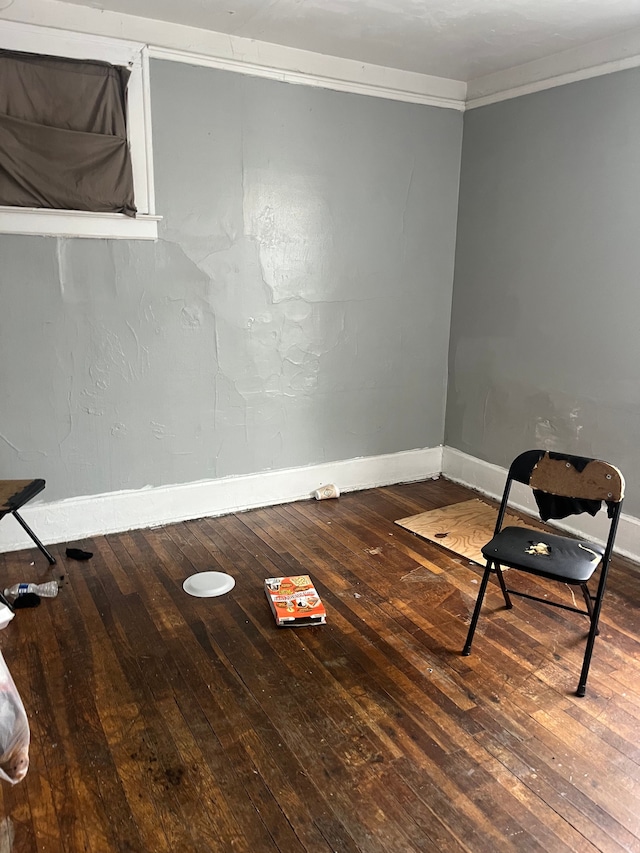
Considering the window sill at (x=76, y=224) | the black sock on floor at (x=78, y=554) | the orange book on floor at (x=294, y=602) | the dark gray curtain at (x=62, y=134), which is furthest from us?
the black sock on floor at (x=78, y=554)

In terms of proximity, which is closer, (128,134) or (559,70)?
(128,134)

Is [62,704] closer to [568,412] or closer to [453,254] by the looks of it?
[568,412]

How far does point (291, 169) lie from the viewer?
3.52m

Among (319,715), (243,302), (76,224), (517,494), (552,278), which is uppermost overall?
(76,224)

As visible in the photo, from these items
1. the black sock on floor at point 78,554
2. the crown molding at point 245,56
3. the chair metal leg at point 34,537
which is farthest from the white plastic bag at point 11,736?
the crown molding at point 245,56

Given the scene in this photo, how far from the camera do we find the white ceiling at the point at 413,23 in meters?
2.72

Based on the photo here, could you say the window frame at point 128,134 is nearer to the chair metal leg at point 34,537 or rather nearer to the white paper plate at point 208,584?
the chair metal leg at point 34,537

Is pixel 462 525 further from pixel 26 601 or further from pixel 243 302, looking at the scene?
pixel 26 601

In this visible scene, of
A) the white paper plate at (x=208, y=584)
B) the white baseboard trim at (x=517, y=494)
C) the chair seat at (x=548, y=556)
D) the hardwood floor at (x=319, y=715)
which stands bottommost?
the hardwood floor at (x=319, y=715)

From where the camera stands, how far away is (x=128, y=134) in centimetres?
305

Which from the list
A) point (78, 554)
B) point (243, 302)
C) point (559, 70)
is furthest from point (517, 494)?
point (78, 554)

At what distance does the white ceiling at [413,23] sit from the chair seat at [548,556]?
217 centimetres

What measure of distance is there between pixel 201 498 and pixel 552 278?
228 centimetres

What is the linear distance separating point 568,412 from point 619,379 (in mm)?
364
